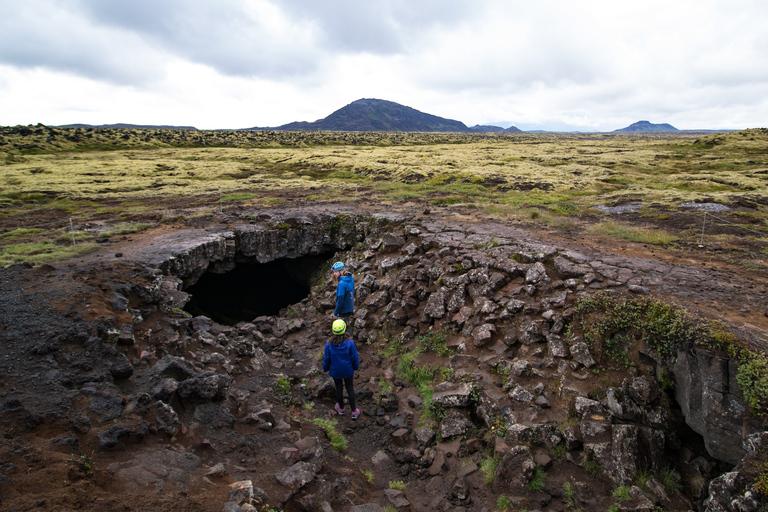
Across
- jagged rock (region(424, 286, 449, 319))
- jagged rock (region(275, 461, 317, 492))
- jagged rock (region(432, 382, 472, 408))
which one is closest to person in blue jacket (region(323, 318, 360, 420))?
jagged rock (region(432, 382, 472, 408))

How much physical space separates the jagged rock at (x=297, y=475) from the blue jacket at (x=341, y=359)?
2527 mm

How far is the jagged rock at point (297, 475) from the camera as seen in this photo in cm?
599

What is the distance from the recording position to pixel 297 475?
6.16 metres

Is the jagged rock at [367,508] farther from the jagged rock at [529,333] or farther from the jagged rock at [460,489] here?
the jagged rock at [529,333]

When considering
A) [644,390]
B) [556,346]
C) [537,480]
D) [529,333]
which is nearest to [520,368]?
[556,346]

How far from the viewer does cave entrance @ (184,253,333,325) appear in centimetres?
1927

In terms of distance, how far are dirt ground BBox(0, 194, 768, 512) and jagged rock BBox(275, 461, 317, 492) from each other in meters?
0.22

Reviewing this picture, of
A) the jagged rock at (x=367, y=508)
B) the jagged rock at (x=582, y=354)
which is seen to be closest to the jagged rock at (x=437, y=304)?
the jagged rock at (x=582, y=354)

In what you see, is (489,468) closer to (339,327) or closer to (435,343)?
(339,327)

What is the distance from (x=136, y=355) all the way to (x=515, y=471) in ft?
28.2

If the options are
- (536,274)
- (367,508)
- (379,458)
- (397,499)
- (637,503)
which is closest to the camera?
(637,503)

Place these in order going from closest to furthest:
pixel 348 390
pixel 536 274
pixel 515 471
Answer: pixel 515 471 → pixel 348 390 → pixel 536 274

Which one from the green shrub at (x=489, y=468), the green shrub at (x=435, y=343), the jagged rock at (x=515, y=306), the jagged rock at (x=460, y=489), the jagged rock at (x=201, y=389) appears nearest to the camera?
the jagged rock at (x=460, y=489)

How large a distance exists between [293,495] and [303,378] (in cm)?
510
